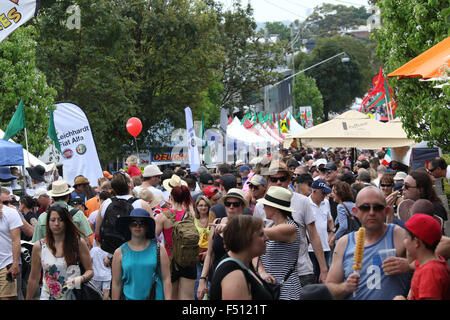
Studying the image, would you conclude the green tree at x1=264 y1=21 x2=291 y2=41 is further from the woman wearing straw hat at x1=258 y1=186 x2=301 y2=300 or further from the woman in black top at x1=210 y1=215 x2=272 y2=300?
the woman in black top at x1=210 y1=215 x2=272 y2=300

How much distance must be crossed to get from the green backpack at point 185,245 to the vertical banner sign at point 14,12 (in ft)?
11.5

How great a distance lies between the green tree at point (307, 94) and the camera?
83.5 metres

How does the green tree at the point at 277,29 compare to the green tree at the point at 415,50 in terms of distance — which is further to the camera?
the green tree at the point at 277,29

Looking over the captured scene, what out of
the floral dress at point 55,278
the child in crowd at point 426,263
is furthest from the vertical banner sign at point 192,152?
the child in crowd at point 426,263

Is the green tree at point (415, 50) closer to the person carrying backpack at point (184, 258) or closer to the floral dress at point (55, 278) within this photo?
the person carrying backpack at point (184, 258)

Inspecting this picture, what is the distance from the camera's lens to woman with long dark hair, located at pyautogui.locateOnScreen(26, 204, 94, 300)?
665 centimetres

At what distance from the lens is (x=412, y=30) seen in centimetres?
1300

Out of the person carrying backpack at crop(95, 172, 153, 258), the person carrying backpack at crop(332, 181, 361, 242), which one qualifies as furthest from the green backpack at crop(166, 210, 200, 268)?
the person carrying backpack at crop(332, 181, 361, 242)

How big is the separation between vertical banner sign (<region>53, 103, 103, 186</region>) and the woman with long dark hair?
780 cm

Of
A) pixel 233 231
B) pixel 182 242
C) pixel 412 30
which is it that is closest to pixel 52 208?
pixel 182 242

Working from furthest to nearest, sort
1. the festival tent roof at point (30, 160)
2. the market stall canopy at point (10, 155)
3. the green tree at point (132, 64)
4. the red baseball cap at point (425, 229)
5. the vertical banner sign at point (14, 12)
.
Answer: the green tree at point (132, 64), the festival tent roof at point (30, 160), the market stall canopy at point (10, 155), the vertical banner sign at point (14, 12), the red baseball cap at point (425, 229)

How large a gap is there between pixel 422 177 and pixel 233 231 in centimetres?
352

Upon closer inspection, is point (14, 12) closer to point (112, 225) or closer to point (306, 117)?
point (112, 225)
